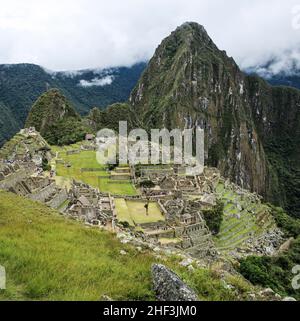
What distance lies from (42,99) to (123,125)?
61.6 ft

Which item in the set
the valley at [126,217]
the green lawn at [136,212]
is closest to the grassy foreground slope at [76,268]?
the valley at [126,217]

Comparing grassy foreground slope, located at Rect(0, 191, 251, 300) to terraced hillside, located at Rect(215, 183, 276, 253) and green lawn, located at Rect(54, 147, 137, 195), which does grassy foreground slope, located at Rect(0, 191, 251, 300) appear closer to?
terraced hillside, located at Rect(215, 183, 276, 253)

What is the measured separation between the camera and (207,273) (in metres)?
9.92

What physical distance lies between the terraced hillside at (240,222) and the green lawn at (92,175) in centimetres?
898

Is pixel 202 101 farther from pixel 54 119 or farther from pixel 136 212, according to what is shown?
pixel 136 212

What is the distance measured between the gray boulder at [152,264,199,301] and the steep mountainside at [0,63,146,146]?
9136cm

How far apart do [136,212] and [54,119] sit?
2689 inches

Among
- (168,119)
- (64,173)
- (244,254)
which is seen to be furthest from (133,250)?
(168,119)

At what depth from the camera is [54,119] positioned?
319 feet

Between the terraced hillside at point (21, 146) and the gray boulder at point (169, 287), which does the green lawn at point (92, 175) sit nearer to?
the terraced hillside at point (21, 146)

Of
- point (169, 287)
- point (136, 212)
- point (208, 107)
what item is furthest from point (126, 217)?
→ point (208, 107)

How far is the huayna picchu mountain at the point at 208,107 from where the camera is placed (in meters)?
146

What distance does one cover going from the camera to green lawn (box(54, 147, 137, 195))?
139 feet
